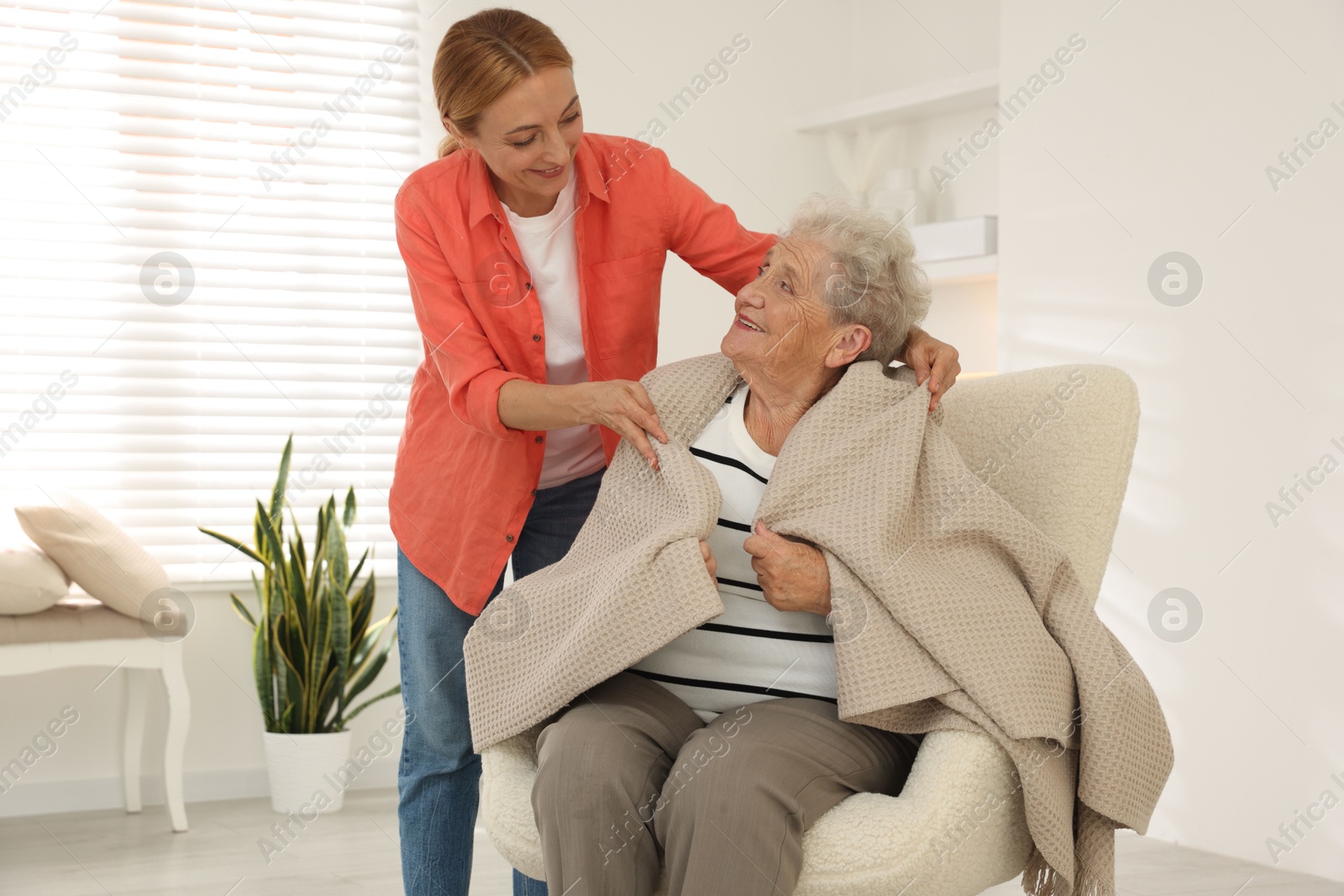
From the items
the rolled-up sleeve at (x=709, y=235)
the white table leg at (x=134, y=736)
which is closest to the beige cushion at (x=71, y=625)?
the white table leg at (x=134, y=736)

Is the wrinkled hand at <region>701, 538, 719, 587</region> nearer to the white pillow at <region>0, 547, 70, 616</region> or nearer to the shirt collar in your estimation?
the shirt collar

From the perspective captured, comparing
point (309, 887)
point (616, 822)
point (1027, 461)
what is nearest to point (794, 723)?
point (616, 822)

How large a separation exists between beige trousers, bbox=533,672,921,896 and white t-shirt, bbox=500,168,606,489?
534 mm

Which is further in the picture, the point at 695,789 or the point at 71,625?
the point at 71,625

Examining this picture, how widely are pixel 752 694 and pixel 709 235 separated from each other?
78cm

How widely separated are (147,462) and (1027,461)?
8.80 ft

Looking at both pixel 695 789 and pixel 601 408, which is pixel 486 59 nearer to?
pixel 601 408

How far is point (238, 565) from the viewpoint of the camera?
11.6ft

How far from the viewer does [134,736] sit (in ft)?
10.9

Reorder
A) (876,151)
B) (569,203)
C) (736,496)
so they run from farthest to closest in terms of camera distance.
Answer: (876,151)
(569,203)
(736,496)

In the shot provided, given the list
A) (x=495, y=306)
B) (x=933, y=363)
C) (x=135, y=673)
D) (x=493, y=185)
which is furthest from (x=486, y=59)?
(x=135, y=673)

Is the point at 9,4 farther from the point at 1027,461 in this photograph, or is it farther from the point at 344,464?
the point at 1027,461

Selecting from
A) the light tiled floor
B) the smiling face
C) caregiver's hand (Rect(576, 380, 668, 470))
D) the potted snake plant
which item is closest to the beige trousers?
caregiver's hand (Rect(576, 380, 668, 470))

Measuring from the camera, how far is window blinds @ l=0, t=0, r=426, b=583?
334 centimetres
